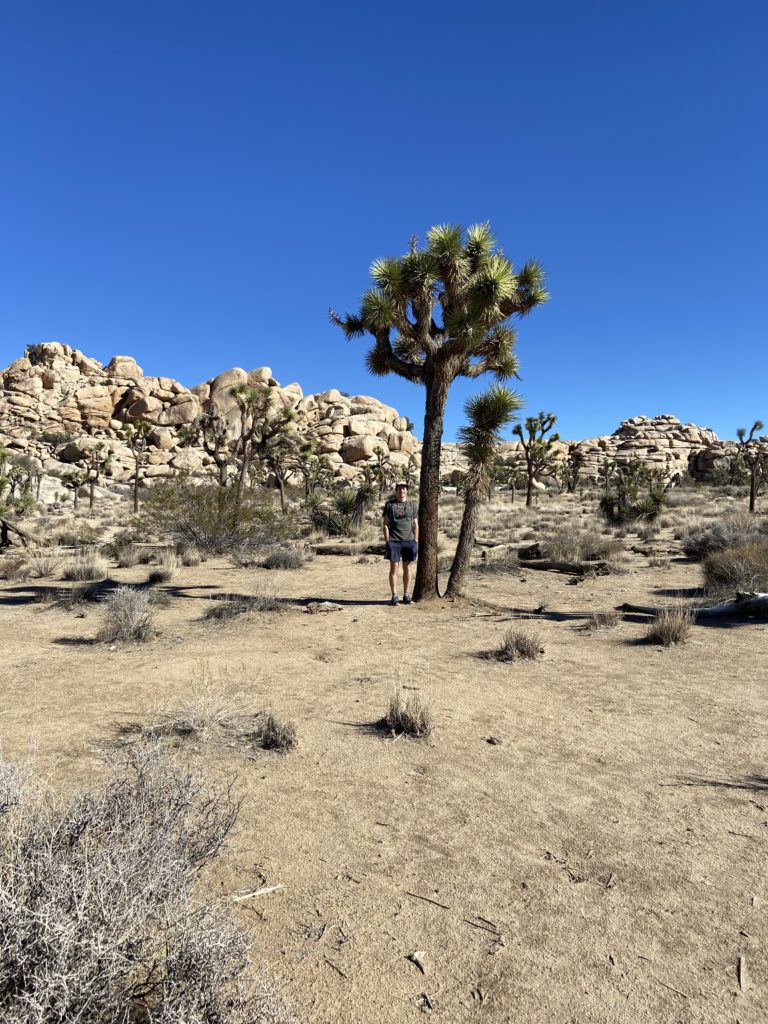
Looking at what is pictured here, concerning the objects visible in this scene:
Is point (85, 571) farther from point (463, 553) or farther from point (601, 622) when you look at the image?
point (601, 622)

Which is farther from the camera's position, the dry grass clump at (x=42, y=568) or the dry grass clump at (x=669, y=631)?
the dry grass clump at (x=42, y=568)

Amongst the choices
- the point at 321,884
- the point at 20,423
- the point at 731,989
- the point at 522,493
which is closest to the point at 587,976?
the point at 731,989

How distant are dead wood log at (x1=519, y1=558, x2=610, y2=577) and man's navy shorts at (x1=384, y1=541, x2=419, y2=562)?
4.73 m

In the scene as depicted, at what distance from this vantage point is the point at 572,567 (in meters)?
13.7

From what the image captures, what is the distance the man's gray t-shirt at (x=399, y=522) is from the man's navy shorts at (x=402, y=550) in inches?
3.0

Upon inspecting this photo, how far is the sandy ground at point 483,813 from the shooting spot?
2.35 m

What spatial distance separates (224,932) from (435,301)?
1055 cm

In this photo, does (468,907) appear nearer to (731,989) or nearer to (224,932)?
(731,989)

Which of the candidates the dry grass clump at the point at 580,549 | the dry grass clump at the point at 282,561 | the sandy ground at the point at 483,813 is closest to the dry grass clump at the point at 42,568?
the dry grass clump at the point at 282,561

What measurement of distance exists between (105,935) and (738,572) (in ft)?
36.2

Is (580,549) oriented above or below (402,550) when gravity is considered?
below

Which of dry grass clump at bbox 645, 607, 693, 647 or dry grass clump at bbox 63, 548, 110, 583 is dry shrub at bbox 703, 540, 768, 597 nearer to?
dry grass clump at bbox 645, 607, 693, 647

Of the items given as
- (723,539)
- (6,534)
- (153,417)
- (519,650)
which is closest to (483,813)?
(519,650)

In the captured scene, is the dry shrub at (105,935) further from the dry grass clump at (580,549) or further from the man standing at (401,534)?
the dry grass clump at (580,549)
